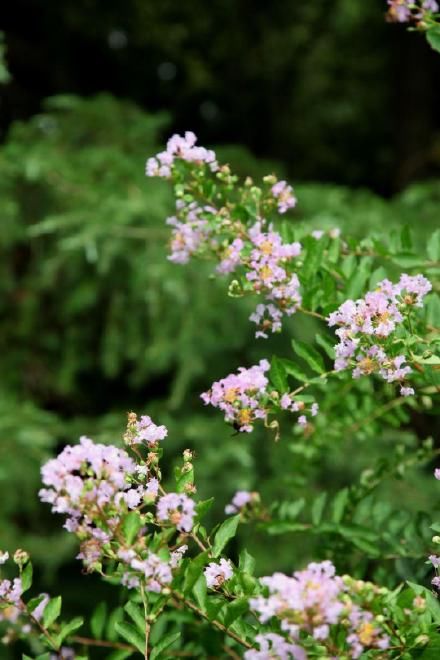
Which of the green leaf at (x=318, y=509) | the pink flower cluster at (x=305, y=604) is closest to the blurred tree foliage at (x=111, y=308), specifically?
the green leaf at (x=318, y=509)

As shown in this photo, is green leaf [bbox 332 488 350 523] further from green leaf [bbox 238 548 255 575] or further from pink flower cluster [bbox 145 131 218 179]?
pink flower cluster [bbox 145 131 218 179]

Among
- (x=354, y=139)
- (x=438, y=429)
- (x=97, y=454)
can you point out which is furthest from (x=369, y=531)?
(x=354, y=139)

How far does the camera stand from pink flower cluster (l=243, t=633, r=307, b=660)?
64cm

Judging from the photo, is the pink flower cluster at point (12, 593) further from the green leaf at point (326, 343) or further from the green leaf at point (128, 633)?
the green leaf at point (326, 343)

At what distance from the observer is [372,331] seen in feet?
2.57

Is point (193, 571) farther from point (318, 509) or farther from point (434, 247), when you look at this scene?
point (434, 247)

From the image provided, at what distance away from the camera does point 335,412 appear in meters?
1.39

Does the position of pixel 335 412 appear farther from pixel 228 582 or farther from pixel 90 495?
pixel 90 495

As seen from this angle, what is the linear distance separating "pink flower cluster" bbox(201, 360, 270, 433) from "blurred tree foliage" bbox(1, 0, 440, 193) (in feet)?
9.69

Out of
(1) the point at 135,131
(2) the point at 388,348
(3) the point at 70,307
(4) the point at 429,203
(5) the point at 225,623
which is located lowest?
(5) the point at 225,623

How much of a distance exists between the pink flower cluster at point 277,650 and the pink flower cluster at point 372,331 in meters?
0.27

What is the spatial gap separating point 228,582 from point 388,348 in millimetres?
286

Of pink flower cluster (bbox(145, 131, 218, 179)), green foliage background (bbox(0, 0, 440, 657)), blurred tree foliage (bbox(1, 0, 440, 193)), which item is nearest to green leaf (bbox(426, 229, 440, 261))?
pink flower cluster (bbox(145, 131, 218, 179))

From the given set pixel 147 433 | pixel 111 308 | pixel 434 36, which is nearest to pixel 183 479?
pixel 147 433
